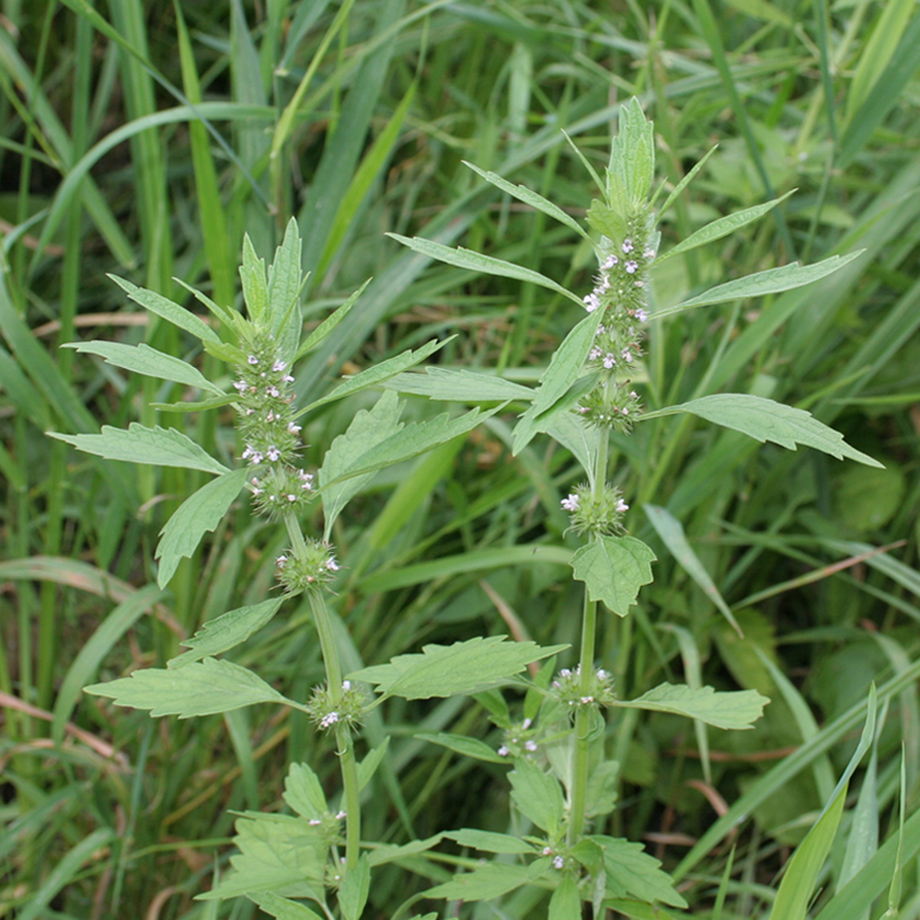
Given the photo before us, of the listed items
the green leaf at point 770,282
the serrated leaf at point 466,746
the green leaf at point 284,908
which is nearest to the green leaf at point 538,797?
the serrated leaf at point 466,746

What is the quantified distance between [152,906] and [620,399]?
151cm

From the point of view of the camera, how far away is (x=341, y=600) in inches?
78.6

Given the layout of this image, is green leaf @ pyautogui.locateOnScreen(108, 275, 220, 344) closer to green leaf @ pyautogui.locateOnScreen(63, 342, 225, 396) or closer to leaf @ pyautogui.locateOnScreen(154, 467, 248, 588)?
green leaf @ pyautogui.locateOnScreen(63, 342, 225, 396)

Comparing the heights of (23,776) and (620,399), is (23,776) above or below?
below

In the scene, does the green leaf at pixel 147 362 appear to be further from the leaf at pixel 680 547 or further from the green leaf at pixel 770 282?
the leaf at pixel 680 547

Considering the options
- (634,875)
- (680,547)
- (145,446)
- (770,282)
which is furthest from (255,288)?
(680,547)

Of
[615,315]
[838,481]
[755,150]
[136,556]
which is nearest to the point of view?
[615,315]

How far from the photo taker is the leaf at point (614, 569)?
91cm

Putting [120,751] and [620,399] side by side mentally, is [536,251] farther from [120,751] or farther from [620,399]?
[120,751]

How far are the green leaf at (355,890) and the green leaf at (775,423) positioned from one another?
64 cm

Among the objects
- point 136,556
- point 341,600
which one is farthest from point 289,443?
point 136,556

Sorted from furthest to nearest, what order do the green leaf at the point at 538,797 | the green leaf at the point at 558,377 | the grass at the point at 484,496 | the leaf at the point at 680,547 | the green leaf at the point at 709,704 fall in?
the grass at the point at 484,496, the leaf at the point at 680,547, the green leaf at the point at 538,797, the green leaf at the point at 709,704, the green leaf at the point at 558,377

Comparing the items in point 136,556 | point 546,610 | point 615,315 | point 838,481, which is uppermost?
point 615,315

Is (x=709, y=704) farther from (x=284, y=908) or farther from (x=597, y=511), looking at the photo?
(x=284, y=908)
